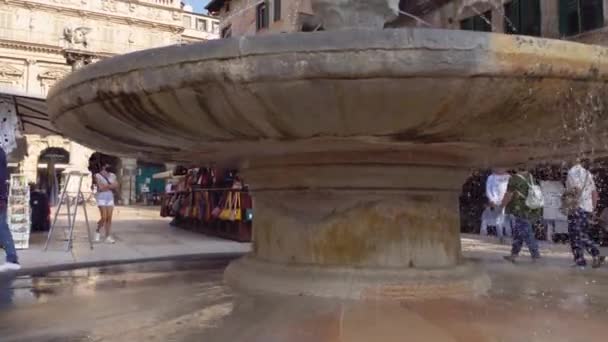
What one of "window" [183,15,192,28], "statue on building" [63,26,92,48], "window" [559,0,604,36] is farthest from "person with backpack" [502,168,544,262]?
"window" [183,15,192,28]

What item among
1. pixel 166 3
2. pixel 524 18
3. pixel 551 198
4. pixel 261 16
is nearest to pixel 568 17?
pixel 524 18

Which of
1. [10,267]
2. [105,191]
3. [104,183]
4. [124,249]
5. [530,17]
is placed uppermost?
[530,17]

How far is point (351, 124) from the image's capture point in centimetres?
251

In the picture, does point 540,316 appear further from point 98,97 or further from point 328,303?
point 98,97

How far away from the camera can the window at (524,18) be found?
1631cm

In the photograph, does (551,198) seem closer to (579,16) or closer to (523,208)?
(523,208)

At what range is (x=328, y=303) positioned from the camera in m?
2.93

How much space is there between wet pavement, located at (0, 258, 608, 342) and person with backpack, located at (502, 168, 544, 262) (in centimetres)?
296

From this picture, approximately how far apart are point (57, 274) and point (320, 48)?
11.2 ft

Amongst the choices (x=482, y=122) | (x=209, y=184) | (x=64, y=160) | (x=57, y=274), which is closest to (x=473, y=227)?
(x=209, y=184)

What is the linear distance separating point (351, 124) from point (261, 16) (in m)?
26.3

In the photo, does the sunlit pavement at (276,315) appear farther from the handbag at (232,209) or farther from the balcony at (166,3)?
the balcony at (166,3)

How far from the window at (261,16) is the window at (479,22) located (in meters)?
10.4

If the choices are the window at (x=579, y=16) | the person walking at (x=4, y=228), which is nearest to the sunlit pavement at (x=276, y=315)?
the person walking at (x=4, y=228)
